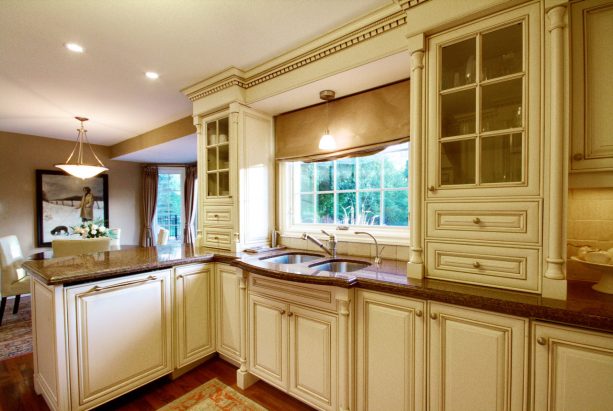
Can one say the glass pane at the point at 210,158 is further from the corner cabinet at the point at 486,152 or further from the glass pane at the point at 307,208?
the corner cabinet at the point at 486,152

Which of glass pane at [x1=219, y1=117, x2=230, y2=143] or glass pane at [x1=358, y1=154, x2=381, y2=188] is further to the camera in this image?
glass pane at [x1=219, y1=117, x2=230, y2=143]

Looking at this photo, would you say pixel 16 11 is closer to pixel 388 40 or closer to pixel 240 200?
pixel 240 200

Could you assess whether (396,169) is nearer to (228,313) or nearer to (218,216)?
(218,216)

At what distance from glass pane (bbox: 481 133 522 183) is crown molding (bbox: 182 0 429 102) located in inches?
32.6

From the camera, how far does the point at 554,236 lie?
1.22m

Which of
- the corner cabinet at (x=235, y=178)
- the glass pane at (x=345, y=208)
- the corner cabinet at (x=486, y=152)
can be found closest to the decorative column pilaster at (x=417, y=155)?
the corner cabinet at (x=486, y=152)

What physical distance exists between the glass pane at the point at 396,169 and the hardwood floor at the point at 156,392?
1709 millimetres

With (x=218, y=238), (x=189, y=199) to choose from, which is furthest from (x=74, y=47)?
(x=189, y=199)

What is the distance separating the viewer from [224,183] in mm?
2734

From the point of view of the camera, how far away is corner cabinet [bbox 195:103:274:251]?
2.55m

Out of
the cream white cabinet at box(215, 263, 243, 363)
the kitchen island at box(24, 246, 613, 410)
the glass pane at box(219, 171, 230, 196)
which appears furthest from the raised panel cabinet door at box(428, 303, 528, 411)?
the glass pane at box(219, 171, 230, 196)

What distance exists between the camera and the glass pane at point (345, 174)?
259 cm

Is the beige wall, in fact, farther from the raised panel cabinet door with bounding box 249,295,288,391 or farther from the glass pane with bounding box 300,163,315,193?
the raised panel cabinet door with bounding box 249,295,288,391

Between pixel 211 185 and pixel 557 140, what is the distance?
8.35 ft
